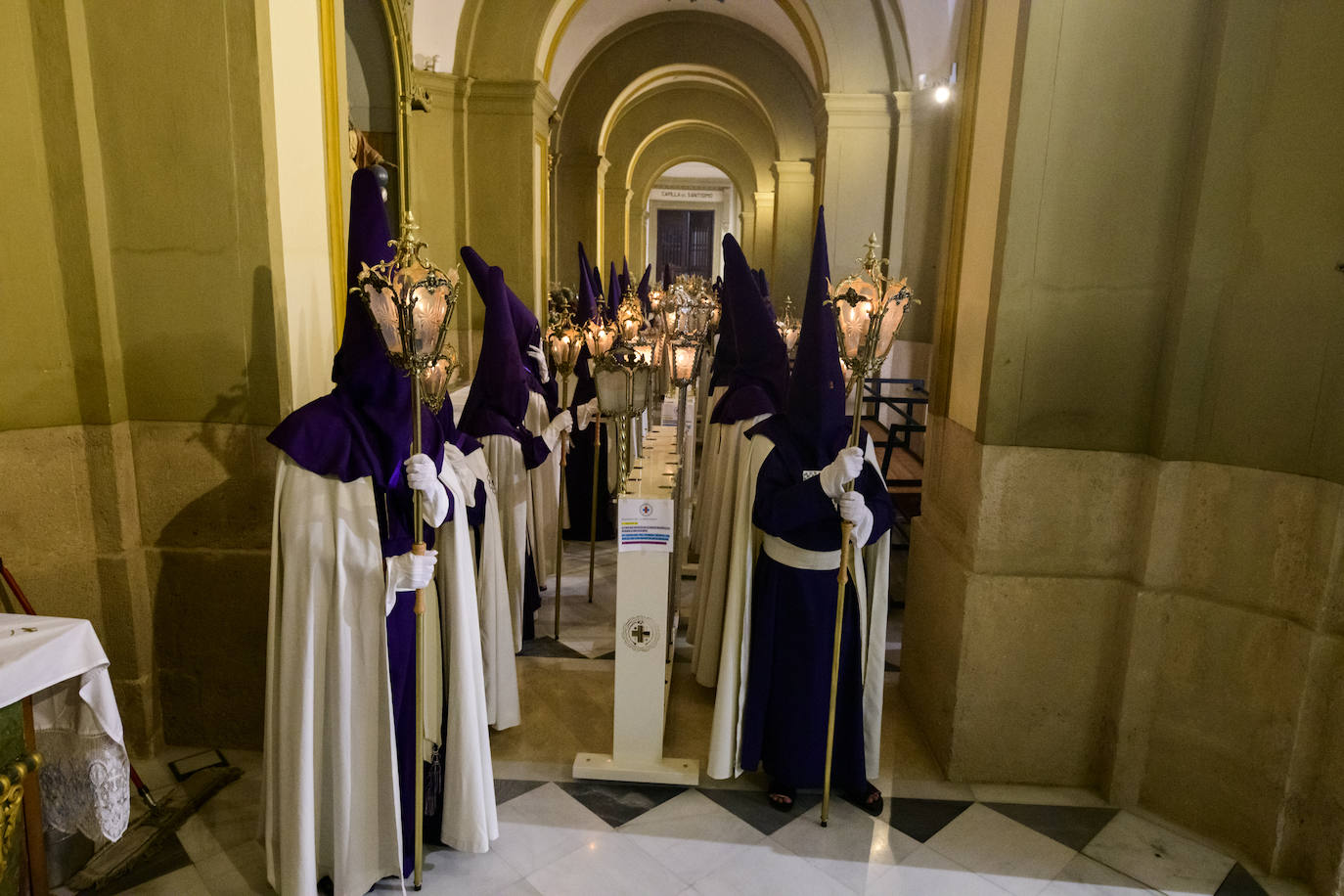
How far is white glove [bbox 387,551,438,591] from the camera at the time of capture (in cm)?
289

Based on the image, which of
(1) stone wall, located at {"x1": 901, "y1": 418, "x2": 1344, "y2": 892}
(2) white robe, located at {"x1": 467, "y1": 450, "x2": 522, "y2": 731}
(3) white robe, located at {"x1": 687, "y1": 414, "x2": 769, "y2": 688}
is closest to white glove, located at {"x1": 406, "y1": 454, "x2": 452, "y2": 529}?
(2) white robe, located at {"x1": 467, "y1": 450, "x2": 522, "y2": 731}

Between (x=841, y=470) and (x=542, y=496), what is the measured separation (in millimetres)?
3306

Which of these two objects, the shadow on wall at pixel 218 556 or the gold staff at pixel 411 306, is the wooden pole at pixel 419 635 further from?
the shadow on wall at pixel 218 556

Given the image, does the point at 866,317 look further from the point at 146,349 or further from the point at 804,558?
the point at 146,349

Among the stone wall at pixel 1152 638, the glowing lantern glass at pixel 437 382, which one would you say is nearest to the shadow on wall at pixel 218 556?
the glowing lantern glass at pixel 437 382

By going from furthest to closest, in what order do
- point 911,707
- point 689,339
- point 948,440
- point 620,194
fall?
point 620,194 → point 689,339 → point 911,707 → point 948,440

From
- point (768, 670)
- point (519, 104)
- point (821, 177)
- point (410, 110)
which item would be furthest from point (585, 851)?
point (821, 177)

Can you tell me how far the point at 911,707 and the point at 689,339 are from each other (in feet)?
8.75

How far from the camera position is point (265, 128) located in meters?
3.52

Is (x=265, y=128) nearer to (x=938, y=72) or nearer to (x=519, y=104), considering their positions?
(x=519, y=104)

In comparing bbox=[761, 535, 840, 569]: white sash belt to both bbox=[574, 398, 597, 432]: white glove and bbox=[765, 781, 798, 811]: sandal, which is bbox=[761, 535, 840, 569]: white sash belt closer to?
bbox=[765, 781, 798, 811]: sandal

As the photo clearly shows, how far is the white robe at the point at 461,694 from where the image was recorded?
317cm

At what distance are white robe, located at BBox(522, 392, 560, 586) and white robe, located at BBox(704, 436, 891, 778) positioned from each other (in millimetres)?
2253

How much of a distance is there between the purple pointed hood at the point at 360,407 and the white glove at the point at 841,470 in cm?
164
